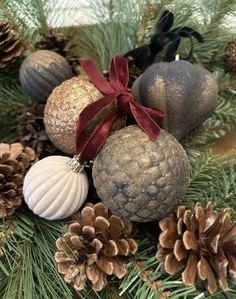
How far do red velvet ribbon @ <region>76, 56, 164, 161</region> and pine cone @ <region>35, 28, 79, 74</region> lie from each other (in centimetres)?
14

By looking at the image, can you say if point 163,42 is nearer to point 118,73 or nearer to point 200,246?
point 118,73

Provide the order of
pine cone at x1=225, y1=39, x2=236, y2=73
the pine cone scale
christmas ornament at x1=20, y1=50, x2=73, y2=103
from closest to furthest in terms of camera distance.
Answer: the pine cone scale, christmas ornament at x1=20, y1=50, x2=73, y2=103, pine cone at x1=225, y1=39, x2=236, y2=73

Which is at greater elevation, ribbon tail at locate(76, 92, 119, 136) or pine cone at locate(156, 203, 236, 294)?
ribbon tail at locate(76, 92, 119, 136)

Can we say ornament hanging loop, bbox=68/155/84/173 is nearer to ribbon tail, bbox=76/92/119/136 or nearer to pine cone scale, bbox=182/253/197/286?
ribbon tail, bbox=76/92/119/136

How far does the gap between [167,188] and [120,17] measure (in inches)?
14.7

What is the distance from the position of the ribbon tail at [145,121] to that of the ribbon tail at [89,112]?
0.11 ft

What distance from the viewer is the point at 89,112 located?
485 millimetres

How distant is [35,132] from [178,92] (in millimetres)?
212

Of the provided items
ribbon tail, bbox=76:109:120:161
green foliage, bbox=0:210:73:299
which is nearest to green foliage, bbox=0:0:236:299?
green foliage, bbox=0:210:73:299

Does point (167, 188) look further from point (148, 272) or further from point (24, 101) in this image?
point (24, 101)

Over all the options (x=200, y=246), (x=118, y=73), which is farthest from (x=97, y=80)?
(x=200, y=246)

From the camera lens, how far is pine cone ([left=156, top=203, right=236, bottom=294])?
44 centimetres

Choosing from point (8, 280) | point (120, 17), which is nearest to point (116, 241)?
point (8, 280)

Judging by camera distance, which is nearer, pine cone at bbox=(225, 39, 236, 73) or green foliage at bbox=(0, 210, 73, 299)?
green foliage at bbox=(0, 210, 73, 299)
